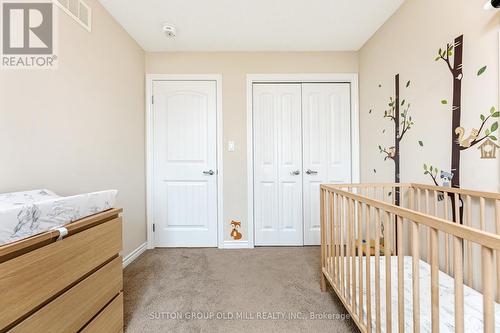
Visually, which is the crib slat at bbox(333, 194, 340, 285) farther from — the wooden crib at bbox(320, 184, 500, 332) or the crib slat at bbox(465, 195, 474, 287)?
the crib slat at bbox(465, 195, 474, 287)

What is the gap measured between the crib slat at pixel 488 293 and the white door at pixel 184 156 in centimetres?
220

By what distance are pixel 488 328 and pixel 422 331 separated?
463 mm

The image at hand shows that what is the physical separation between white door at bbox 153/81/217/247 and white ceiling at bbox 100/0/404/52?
0.48 metres

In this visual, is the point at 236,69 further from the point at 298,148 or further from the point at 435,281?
the point at 435,281

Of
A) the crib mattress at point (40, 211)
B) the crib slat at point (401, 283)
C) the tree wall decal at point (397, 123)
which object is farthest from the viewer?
the tree wall decal at point (397, 123)

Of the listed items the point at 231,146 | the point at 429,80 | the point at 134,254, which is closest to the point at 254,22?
the point at 231,146

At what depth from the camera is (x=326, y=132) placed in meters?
2.53

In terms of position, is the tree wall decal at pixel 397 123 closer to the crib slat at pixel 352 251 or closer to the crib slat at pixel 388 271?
the crib slat at pixel 352 251

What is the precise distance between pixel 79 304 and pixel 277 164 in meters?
2.01

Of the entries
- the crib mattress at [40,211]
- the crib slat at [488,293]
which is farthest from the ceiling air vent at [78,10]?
the crib slat at [488,293]

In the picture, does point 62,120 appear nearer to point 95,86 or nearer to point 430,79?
point 95,86

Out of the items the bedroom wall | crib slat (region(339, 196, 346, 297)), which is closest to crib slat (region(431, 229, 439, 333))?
crib slat (region(339, 196, 346, 297))

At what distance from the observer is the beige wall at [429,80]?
1.15 meters

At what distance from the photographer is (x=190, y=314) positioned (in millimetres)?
1428
